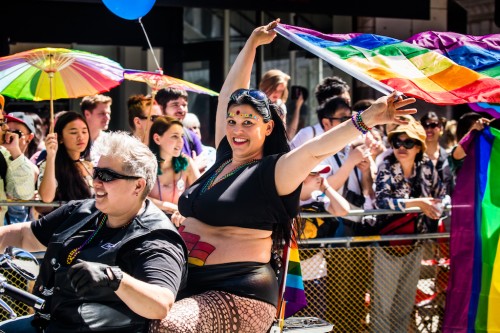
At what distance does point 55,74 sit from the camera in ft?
23.0

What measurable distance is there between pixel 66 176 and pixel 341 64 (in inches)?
104

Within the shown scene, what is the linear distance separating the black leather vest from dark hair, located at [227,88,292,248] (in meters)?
0.79

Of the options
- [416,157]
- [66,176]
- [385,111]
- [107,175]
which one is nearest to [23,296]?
[107,175]

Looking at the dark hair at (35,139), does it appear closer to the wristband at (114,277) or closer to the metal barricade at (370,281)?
the metal barricade at (370,281)

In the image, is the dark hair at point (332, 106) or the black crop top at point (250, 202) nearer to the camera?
the black crop top at point (250, 202)

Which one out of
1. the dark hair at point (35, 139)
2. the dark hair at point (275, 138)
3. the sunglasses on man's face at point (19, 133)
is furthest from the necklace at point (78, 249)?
the dark hair at point (35, 139)

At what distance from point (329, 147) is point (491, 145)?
270 cm

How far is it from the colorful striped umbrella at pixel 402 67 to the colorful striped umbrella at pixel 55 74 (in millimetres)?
1908

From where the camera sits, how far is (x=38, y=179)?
260 inches

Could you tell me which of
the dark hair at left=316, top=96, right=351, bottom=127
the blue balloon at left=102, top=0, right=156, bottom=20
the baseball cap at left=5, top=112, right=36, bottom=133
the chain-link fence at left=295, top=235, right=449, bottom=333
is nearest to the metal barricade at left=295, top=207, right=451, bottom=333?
the chain-link fence at left=295, top=235, right=449, bottom=333

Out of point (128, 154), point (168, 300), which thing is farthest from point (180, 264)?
point (128, 154)

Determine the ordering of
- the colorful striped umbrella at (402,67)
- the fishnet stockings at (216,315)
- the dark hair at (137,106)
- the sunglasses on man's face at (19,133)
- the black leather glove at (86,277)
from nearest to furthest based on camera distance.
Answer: the black leather glove at (86,277) → the fishnet stockings at (216,315) → the colorful striped umbrella at (402,67) → the sunglasses on man's face at (19,133) → the dark hair at (137,106)

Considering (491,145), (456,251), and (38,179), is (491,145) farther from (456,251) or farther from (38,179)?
(38,179)

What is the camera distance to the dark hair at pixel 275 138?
15.4ft
